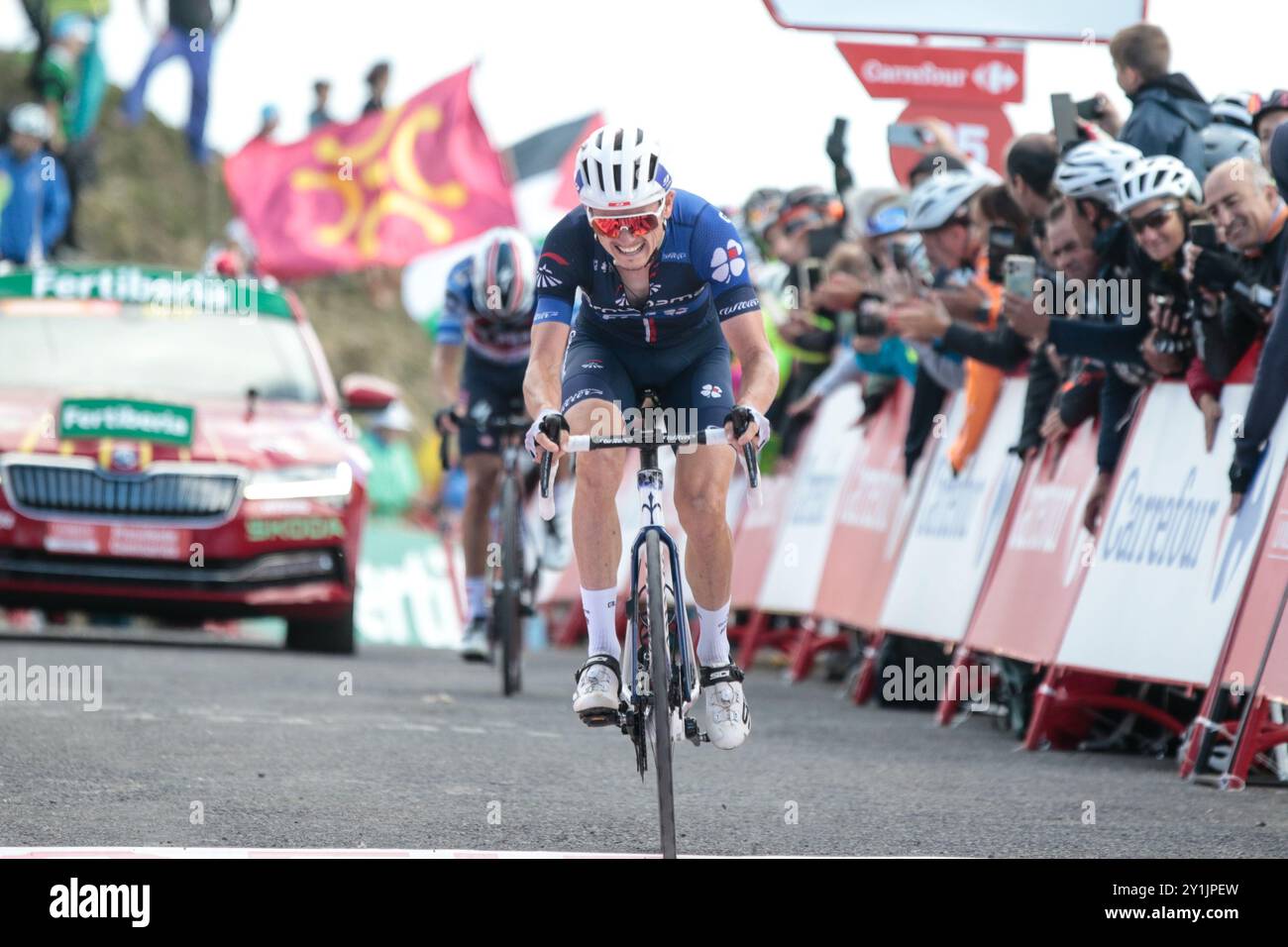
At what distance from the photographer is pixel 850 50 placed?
1523 cm

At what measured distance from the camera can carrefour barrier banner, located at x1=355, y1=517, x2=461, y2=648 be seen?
19.6 m

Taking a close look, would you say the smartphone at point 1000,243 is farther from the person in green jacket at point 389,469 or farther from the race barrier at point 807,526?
the person in green jacket at point 389,469

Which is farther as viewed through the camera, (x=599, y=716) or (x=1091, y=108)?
(x=1091, y=108)

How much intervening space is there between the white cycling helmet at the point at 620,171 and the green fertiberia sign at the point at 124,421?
737 centimetres

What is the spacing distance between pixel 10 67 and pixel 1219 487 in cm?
6056

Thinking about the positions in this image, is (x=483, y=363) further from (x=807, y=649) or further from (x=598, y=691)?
(x=598, y=691)

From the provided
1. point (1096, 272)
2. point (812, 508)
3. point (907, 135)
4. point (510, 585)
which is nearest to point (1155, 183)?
point (1096, 272)

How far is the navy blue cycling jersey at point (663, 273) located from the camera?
755 cm

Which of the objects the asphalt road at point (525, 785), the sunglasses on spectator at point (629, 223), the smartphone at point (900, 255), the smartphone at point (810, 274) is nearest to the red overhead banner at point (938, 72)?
the smartphone at point (810, 274)

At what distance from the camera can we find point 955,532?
12.2 m

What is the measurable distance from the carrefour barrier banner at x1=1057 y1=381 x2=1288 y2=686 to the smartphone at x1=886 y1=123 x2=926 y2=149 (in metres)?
4.55

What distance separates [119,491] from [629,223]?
7.36m
